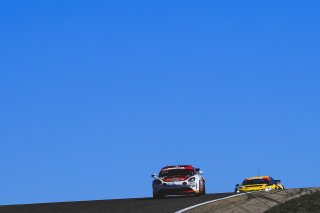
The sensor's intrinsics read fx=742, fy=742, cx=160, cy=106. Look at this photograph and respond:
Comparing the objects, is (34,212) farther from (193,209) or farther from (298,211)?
(298,211)

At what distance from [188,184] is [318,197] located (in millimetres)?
9493

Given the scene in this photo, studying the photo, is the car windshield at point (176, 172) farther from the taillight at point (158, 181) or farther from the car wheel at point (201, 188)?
the taillight at point (158, 181)

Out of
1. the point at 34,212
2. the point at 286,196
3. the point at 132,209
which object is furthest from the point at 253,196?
the point at 34,212

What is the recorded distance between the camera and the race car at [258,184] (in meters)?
32.2

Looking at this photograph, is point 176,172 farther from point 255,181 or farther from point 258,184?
point 255,181

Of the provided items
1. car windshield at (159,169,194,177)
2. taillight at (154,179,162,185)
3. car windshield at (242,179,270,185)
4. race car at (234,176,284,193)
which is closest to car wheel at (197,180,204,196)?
Result: car windshield at (159,169,194,177)

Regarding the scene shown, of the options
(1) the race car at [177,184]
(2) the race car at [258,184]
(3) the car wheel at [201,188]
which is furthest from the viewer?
(2) the race car at [258,184]

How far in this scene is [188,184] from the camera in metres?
27.3

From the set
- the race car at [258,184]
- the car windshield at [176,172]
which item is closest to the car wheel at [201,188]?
the car windshield at [176,172]

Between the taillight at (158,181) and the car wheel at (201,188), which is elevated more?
the taillight at (158,181)

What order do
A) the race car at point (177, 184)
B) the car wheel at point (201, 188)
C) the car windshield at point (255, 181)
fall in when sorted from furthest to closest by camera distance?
1. the car windshield at point (255, 181)
2. the car wheel at point (201, 188)
3. the race car at point (177, 184)

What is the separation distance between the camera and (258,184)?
32.6 metres

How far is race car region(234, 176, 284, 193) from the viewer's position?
106 ft

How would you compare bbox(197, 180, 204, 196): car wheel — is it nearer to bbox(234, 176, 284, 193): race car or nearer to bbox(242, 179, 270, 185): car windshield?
bbox(234, 176, 284, 193): race car
